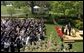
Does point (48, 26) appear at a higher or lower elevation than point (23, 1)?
lower

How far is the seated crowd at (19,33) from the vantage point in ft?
37.7

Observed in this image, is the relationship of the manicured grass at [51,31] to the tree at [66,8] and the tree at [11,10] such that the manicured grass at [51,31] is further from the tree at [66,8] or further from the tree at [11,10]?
the tree at [11,10]

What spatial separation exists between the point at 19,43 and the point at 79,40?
3.58m

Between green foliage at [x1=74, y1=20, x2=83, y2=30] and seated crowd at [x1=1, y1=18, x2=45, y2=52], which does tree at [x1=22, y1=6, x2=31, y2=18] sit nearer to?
seated crowd at [x1=1, y1=18, x2=45, y2=52]

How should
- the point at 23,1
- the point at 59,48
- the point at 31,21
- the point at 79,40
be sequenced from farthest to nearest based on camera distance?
1. the point at 23,1
2. the point at 31,21
3. the point at 79,40
4. the point at 59,48

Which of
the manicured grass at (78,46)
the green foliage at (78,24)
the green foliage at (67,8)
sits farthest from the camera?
the green foliage at (67,8)

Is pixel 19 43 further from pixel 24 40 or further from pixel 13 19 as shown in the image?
pixel 13 19

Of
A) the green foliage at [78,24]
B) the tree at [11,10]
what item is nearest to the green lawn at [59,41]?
the green foliage at [78,24]

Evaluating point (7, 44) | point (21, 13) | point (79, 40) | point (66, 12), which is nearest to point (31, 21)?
point (21, 13)

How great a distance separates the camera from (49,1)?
16453mm

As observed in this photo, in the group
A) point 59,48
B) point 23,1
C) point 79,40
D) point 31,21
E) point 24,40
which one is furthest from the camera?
point 23,1

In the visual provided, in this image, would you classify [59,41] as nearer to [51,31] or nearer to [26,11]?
[51,31]

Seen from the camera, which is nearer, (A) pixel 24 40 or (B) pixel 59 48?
(B) pixel 59 48

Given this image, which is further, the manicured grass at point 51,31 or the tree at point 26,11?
the tree at point 26,11
